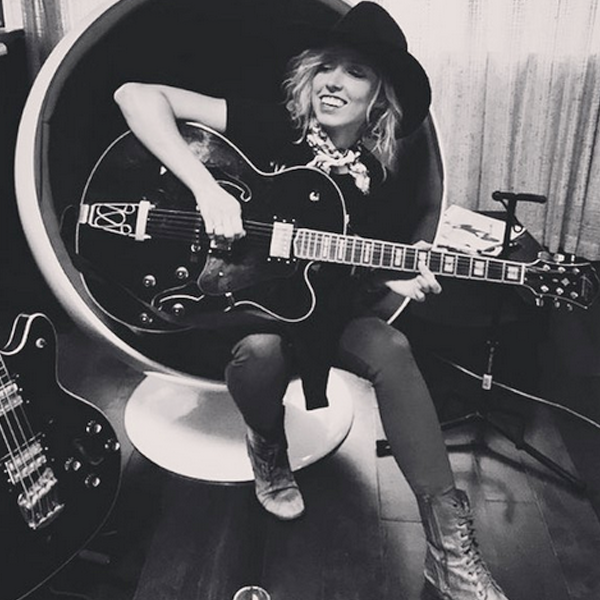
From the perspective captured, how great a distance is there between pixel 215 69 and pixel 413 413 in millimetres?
868

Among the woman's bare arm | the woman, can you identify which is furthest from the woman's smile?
the woman's bare arm

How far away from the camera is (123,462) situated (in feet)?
5.82

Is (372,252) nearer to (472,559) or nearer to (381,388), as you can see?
(381,388)

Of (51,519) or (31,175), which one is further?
(31,175)

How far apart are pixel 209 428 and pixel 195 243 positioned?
54cm

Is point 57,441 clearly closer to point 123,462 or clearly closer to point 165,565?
point 165,565

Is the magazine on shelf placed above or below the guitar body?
below

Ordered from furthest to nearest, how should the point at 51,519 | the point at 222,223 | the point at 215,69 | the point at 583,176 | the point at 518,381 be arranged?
the point at 583,176
the point at 518,381
the point at 215,69
the point at 222,223
the point at 51,519

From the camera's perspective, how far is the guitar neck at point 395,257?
1481 millimetres

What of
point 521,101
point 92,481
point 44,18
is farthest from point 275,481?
point 44,18

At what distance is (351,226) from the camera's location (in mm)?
1559

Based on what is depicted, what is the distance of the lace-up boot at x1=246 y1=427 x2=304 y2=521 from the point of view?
1583 mm

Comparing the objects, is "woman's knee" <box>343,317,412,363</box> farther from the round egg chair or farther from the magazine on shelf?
the magazine on shelf

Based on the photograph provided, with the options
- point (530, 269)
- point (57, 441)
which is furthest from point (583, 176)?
point (57, 441)
